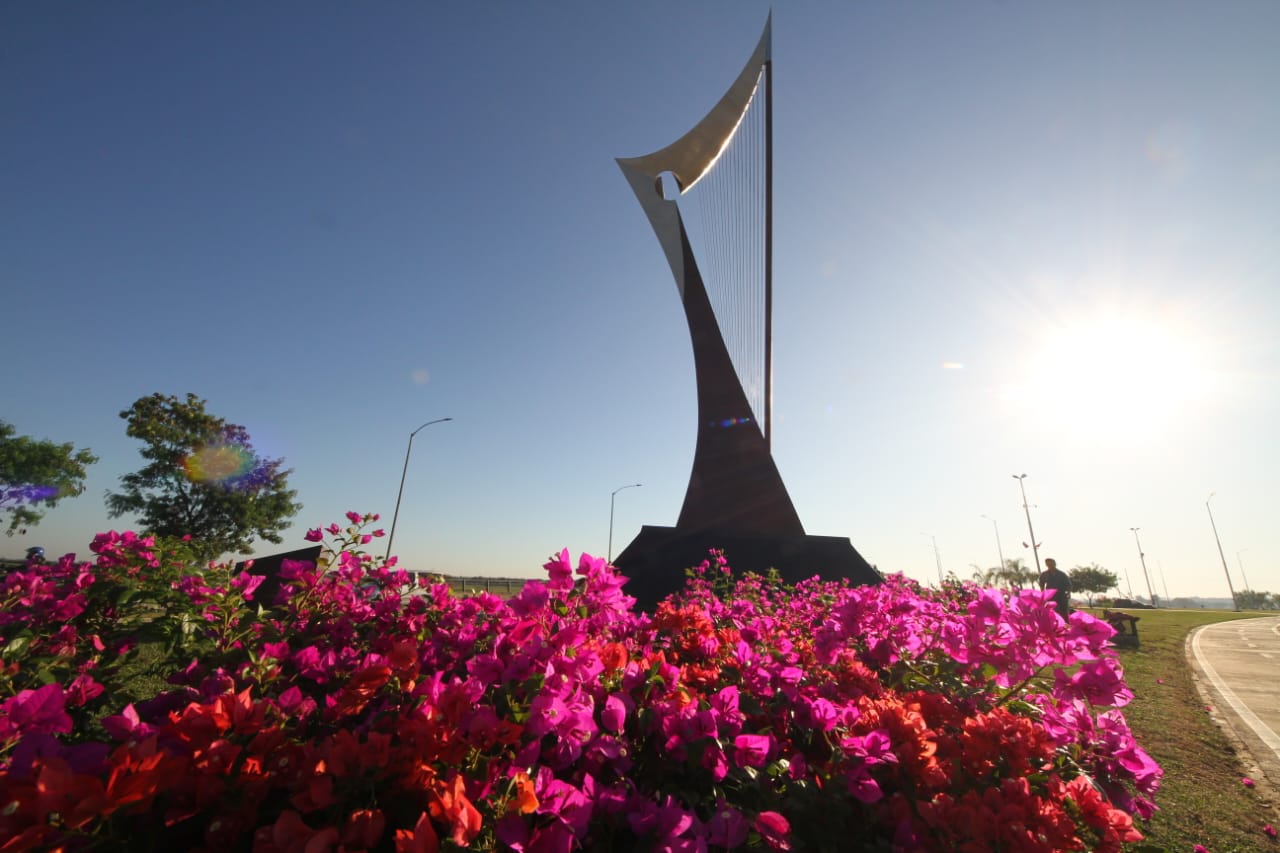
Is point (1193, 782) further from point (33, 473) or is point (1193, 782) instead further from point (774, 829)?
point (33, 473)

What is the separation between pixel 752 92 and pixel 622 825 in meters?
17.4

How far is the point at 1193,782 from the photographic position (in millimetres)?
3703

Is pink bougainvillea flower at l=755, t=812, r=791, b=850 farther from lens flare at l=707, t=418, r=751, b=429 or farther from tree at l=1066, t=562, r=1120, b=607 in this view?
tree at l=1066, t=562, r=1120, b=607

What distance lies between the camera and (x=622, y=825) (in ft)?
3.93

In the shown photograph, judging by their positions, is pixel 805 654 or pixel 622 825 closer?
pixel 622 825

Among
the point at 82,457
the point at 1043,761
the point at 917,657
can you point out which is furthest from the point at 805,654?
the point at 82,457

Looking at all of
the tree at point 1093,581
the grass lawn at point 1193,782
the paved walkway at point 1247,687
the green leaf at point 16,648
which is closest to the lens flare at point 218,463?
the green leaf at point 16,648

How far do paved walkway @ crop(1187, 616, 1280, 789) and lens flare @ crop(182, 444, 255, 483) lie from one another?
29.1m

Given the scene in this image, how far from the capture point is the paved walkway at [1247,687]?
4508 millimetres

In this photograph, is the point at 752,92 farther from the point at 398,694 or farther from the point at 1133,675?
the point at 398,694

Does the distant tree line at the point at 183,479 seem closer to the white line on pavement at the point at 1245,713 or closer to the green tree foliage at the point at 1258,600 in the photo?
the white line on pavement at the point at 1245,713

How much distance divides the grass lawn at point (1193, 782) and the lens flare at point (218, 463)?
28.3 metres

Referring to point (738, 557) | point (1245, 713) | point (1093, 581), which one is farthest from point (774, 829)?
point (1093, 581)

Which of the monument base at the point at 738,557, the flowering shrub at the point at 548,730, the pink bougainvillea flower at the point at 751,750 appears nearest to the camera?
the flowering shrub at the point at 548,730
